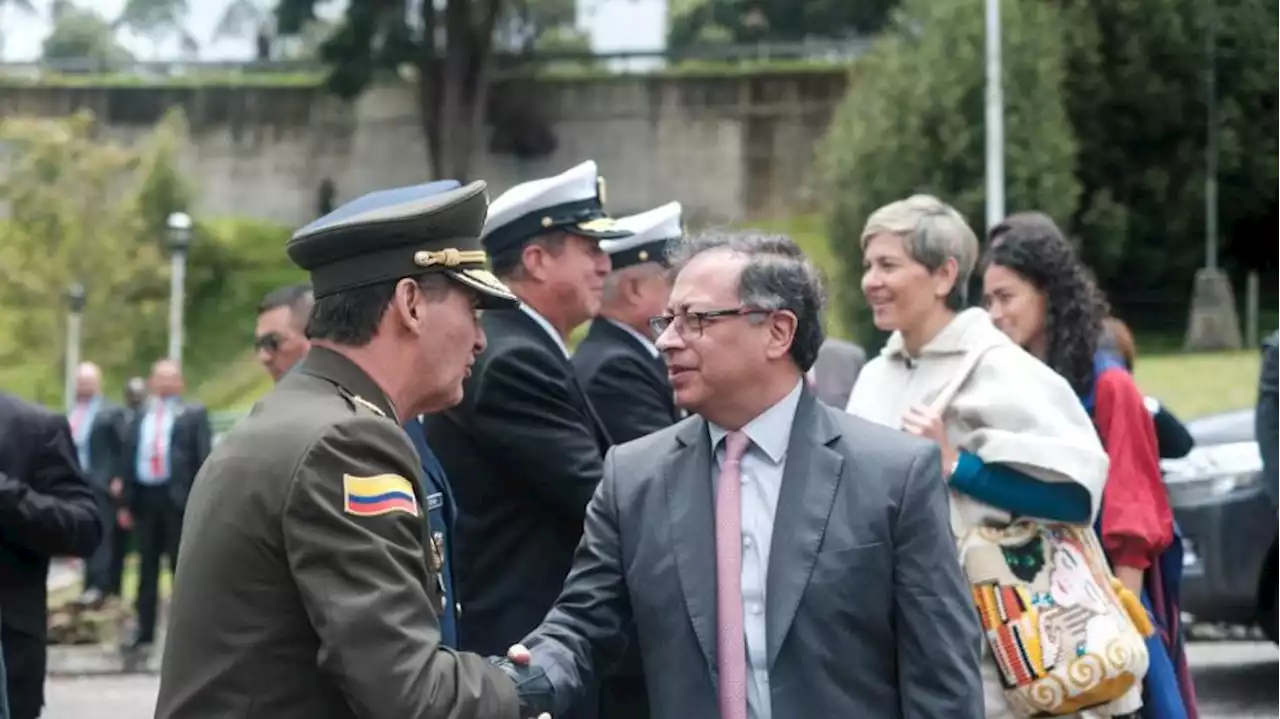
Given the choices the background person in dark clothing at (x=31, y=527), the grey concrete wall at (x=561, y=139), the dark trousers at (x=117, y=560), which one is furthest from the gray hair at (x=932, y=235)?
the grey concrete wall at (x=561, y=139)

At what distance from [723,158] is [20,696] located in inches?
1873

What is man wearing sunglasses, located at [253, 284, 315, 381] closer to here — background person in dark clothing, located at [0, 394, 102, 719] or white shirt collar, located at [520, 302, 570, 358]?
background person in dark clothing, located at [0, 394, 102, 719]

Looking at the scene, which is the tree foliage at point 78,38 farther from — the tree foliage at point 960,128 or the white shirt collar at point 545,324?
the white shirt collar at point 545,324

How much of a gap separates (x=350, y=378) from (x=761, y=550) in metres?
0.92

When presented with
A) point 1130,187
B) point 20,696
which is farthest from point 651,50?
point 20,696

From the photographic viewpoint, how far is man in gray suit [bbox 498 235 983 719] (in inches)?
145

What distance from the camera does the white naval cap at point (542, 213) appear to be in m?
5.32

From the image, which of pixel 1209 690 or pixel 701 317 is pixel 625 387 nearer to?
pixel 701 317

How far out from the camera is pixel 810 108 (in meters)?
52.3

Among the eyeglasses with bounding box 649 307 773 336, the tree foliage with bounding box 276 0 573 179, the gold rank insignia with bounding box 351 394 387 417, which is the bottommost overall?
the gold rank insignia with bounding box 351 394 387 417

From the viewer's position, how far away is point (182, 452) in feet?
48.5

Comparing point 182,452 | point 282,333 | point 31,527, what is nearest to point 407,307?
point 31,527

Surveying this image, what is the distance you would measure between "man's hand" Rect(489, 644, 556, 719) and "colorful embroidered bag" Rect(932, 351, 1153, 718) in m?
1.50

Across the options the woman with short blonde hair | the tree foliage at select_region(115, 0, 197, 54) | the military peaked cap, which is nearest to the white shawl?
the woman with short blonde hair
